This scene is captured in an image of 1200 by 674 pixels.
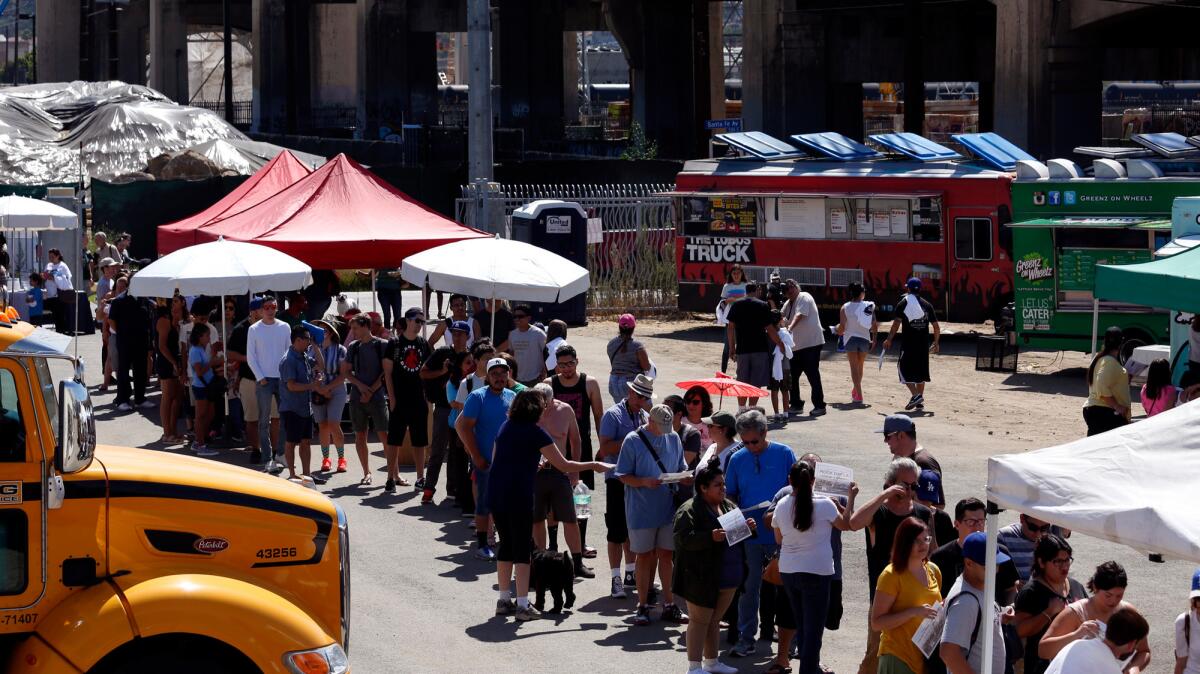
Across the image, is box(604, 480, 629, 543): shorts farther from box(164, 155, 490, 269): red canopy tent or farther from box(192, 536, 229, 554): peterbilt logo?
box(164, 155, 490, 269): red canopy tent

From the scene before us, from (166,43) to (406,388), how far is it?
64665 mm

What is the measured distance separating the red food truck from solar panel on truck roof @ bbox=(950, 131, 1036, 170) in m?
0.04

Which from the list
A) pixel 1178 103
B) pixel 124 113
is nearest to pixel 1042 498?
pixel 124 113

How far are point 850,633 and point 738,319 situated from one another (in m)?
7.93

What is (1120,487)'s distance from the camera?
261 inches

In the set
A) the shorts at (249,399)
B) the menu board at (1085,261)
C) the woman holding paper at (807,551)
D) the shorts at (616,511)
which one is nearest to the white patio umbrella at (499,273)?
the shorts at (249,399)

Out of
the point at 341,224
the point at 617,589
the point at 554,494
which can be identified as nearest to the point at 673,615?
the point at 617,589

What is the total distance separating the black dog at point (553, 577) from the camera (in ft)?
37.5

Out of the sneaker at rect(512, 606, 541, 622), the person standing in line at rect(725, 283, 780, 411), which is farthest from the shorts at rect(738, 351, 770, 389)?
the sneaker at rect(512, 606, 541, 622)

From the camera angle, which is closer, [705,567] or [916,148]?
[705,567]

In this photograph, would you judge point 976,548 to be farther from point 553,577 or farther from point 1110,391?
point 1110,391

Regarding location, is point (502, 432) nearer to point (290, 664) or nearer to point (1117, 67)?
point (290, 664)

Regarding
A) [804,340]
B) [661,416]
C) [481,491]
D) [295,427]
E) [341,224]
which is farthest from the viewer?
[341,224]

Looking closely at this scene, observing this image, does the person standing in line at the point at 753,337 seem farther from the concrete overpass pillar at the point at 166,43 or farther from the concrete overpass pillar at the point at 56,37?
the concrete overpass pillar at the point at 56,37
